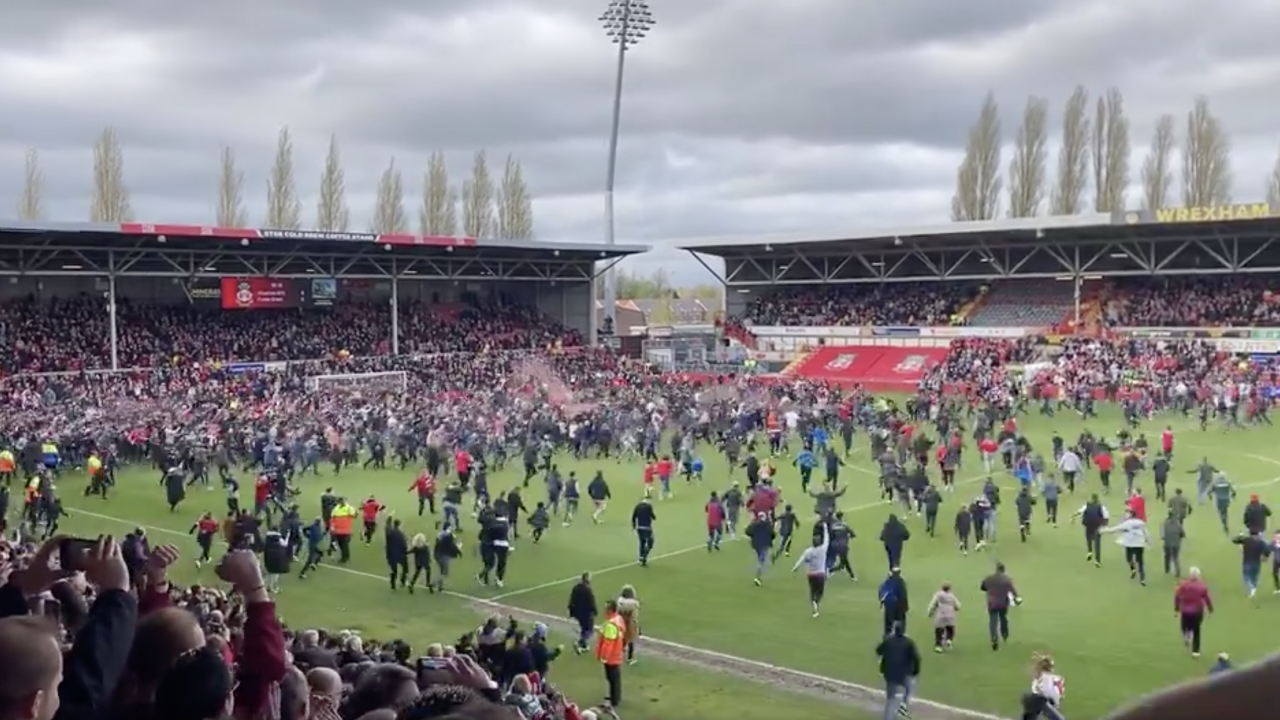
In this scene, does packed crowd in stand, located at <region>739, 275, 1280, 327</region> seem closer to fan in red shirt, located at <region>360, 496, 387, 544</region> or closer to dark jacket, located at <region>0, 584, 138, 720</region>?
fan in red shirt, located at <region>360, 496, 387, 544</region>

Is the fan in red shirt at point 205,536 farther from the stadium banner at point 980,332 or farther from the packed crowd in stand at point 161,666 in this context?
the stadium banner at point 980,332

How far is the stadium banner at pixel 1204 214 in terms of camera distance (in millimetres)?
46125

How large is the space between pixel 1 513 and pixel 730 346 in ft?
144

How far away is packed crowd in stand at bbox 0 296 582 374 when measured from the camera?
4450cm

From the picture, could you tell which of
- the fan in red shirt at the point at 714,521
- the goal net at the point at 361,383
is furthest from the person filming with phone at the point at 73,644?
the goal net at the point at 361,383

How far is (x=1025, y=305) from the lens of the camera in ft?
186

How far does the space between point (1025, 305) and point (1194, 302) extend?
7.65m

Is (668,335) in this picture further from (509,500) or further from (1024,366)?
(509,500)

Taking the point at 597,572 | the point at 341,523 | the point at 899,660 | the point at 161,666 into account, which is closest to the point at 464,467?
the point at 341,523

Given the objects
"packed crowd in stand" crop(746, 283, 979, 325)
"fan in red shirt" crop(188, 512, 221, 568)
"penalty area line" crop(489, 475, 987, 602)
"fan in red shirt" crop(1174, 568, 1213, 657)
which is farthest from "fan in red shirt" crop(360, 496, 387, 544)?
"packed crowd in stand" crop(746, 283, 979, 325)

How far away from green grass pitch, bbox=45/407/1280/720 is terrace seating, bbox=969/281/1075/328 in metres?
29.7

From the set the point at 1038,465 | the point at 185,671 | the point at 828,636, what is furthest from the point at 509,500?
the point at 185,671

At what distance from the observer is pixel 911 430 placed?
29.5 m

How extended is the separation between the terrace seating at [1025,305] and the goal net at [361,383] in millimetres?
26386
